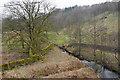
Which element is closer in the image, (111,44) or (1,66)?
(1,66)

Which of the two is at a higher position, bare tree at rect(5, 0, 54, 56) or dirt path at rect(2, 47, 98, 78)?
bare tree at rect(5, 0, 54, 56)

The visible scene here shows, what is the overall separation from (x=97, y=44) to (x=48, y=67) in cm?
1356

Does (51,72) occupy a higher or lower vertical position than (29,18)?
lower

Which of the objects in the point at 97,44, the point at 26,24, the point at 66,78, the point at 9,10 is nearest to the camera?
the point at 66,78

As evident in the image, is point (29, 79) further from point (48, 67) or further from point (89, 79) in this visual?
point (89, 79)

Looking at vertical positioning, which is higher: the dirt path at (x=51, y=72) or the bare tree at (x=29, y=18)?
the bare tree at (x=29, y=18)

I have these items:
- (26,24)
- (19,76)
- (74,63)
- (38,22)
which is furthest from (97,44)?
(19,76)

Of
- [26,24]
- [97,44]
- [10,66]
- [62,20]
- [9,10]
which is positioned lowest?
[10,66]

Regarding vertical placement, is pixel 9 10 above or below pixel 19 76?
above

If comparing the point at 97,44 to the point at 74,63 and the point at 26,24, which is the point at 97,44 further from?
the point at 26,24

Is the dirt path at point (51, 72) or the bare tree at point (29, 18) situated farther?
the bare tree at point (29, 18)

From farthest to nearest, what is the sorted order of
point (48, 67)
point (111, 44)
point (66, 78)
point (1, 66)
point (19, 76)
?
point (111, 44) → point (48, 67) → point (1, 66) → point (19, 76) → point (66, 78)

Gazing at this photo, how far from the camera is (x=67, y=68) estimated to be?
30.5ft

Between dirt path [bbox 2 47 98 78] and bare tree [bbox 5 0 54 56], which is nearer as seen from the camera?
dirt path [bbox 2 47 98 78]
